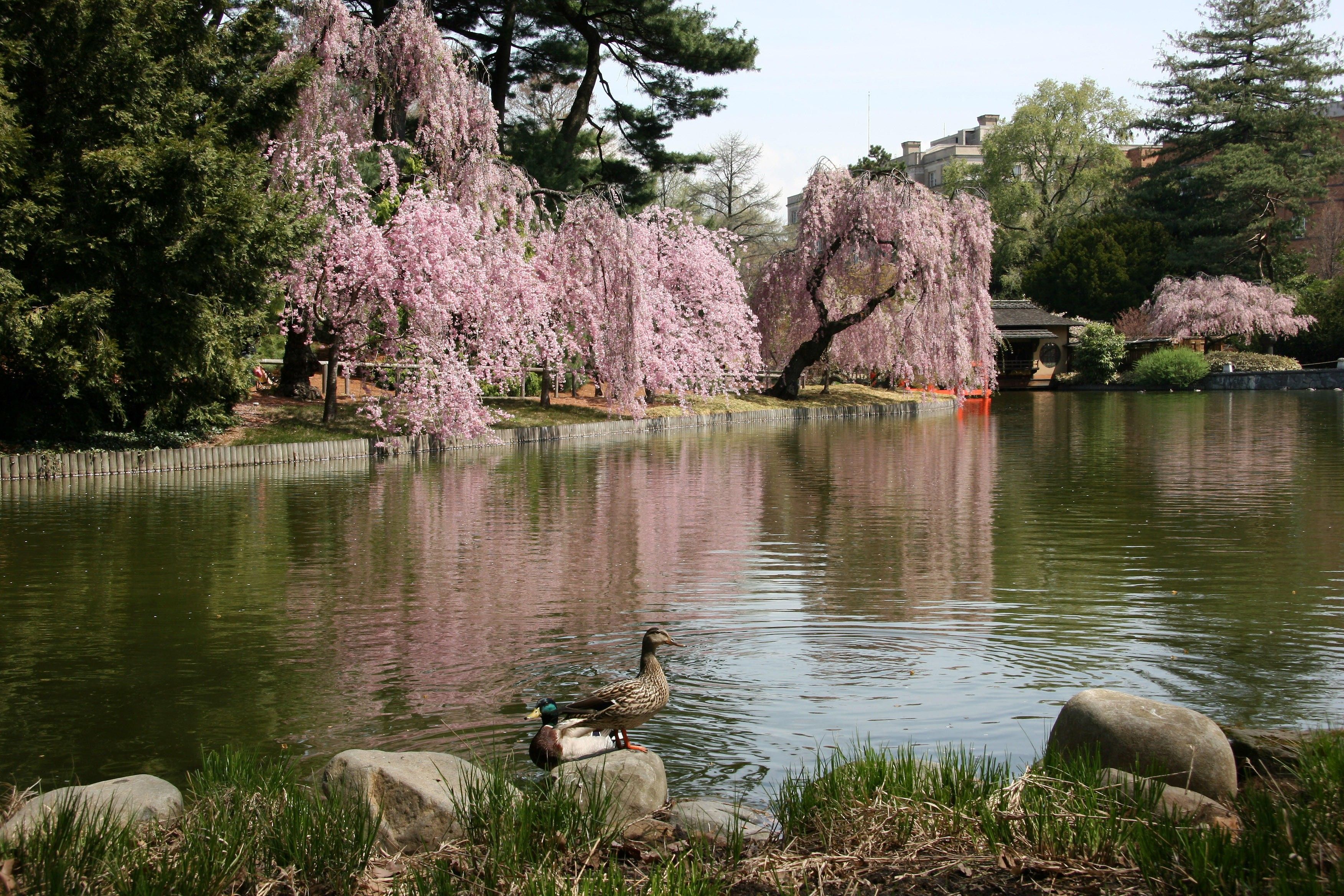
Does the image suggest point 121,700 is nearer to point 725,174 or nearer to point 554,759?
point 554,759

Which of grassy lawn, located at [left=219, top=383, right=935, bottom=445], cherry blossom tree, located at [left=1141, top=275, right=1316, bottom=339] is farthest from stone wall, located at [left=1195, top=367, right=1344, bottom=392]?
grassy lawn, located at [left=219, top=383, right=935, bottom=445]

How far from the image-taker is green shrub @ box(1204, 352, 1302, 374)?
62.1 meters

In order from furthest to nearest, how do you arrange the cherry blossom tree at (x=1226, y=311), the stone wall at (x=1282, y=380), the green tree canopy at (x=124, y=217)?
the cherry blossom tree at (x=1226, y=311) → the stone wall at (x=1282, y=380) → the green tree canopy at (x=124, y=217)

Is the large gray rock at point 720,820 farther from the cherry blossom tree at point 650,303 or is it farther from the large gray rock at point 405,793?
the cherry blossom tree at point 650,303

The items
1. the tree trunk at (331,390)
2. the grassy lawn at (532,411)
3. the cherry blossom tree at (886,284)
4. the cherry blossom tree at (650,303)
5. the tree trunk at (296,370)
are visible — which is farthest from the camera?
the cherry blossom tree at (886,284)

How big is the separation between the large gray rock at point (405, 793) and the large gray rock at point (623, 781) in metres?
0.37

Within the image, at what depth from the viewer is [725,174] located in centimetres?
7612

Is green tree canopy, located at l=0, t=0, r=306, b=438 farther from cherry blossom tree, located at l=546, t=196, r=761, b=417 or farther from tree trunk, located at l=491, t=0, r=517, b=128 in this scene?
tree trunk, located at l=491, t=0, r=517, b=128

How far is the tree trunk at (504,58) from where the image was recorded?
122 ft

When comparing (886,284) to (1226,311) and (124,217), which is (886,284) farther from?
(1226,311)

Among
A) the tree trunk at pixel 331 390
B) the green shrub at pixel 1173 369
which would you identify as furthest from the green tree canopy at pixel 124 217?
the green shrub at pixel 1173 369

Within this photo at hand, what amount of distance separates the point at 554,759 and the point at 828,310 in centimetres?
4023

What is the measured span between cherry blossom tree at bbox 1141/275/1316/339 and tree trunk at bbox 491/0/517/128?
1666 inches

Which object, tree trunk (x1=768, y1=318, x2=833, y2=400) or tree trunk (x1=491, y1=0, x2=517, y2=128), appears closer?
tree trunk (x1=491, y1=0, x2=517, y2=128)
